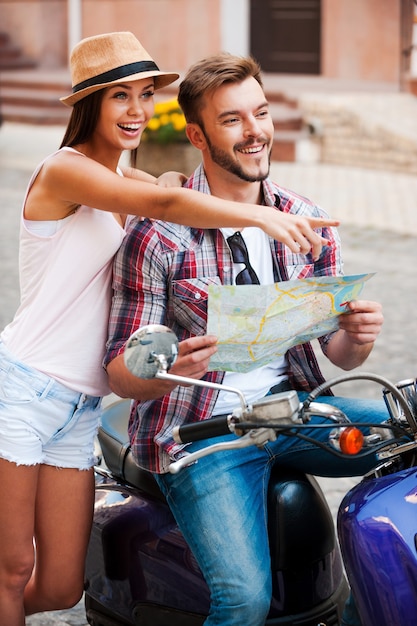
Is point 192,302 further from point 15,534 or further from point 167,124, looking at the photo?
point 167,124

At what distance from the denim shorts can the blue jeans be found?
0.91ft

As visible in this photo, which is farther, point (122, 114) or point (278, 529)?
point (122, 114)

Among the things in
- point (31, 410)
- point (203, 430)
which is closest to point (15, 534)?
point (31, 410)

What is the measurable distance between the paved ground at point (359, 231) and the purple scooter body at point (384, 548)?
164 cm

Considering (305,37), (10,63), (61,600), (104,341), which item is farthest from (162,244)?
(10,63)

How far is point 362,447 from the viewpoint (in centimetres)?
215

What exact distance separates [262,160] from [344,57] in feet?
44.7

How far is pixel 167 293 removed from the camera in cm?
256

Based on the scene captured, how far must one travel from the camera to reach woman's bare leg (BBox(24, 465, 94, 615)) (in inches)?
104

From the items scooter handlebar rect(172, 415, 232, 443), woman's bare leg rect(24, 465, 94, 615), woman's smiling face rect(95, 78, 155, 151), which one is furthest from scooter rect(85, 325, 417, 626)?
woman's smiling face rect(95, 78, 155, 151)

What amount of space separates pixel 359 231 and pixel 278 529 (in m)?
7.38

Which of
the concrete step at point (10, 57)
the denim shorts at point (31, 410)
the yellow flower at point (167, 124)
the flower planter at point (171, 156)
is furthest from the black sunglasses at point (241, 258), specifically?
the concrete step at point (10, 57)

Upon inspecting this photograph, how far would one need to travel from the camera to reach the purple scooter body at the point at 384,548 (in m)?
2.00

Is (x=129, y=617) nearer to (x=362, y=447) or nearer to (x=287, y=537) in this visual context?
(x=287, y=537)
